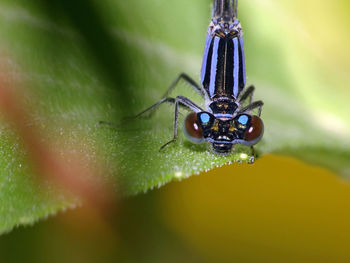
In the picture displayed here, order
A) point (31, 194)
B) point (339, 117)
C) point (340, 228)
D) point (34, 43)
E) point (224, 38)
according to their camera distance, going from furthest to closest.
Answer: point (224, 38) → point (339, 117) → point (340, 228) → point (34, 43) → point (31, 194)

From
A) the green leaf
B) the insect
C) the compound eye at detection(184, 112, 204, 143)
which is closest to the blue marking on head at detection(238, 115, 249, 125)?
the insect

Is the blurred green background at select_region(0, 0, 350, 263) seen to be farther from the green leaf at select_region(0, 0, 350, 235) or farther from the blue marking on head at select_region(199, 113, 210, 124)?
the blue marking on head at select_region(199, 113, 210, 124)

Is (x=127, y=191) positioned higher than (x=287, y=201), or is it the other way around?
(x=287, y=201)

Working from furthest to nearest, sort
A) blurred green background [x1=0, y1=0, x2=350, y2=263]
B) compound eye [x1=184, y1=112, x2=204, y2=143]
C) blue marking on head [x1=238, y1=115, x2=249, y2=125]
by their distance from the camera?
blue marking on head [x1=238, y1=115, x2=249, y2=125] → compound eye [x1=184, y1=112, x2=204, y2=143] → blurred green background [x1=0, y1=0, x2=350, y2=263]

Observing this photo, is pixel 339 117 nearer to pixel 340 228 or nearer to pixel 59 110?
pixel 340 228

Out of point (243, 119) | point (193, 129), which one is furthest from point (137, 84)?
point (243, 119)

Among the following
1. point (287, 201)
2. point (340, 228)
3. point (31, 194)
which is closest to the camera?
point (31, 194)

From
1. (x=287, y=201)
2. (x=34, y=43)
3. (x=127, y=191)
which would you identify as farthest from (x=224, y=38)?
(x=127, y=191)
